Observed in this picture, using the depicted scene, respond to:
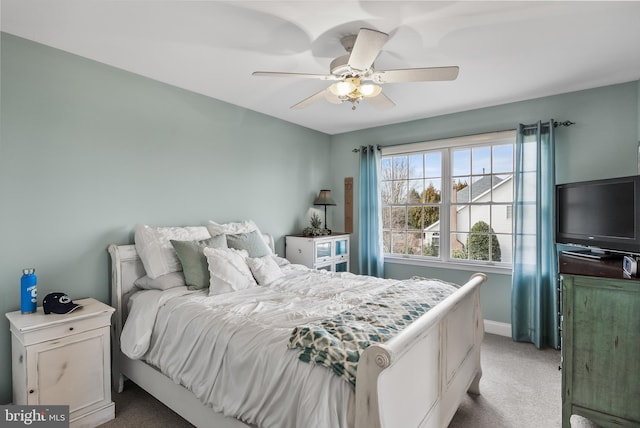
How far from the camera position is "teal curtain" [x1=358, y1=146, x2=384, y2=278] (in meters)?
4.48

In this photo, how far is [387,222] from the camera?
4.62m

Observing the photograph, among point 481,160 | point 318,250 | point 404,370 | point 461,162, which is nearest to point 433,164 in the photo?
point 461,162

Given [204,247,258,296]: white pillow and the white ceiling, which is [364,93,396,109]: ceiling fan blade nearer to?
the white ceiling

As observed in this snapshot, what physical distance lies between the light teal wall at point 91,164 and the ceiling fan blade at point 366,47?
Answer: 198 cm

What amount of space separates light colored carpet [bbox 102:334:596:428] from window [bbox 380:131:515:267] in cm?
117

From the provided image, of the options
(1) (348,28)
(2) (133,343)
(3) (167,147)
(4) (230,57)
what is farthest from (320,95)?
(2) (133,343)

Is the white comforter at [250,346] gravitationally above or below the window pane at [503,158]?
below

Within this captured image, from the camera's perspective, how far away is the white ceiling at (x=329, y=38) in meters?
1.93

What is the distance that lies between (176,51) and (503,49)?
2464 millimetres

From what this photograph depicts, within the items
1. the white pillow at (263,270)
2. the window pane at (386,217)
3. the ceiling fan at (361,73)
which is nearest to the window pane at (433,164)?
the window pane at (386,217)

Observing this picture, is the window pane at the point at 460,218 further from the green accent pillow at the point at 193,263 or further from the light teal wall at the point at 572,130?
the green accent pillow at the point at 193,263

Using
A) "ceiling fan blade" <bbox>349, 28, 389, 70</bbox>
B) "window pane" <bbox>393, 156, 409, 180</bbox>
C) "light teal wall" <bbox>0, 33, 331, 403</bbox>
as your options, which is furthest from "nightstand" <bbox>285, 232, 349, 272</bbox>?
"ceiling fan blade" <bbox>349, 28, 389, 70</bbox>

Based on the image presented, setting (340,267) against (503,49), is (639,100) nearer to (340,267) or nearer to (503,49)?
(503,49)

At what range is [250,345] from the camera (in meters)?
1.67
